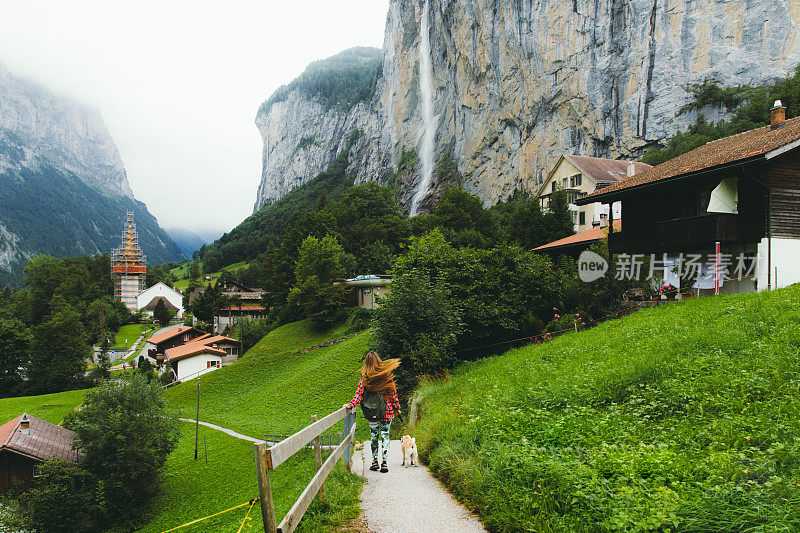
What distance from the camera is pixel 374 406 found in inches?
293

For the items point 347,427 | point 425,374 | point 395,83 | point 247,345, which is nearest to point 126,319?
point 247,345

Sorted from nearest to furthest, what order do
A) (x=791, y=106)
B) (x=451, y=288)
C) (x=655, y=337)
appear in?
(x=655, y=337) → (x=451, y=288) → (x=791, y=106)

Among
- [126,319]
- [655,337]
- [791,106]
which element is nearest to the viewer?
[655,337]

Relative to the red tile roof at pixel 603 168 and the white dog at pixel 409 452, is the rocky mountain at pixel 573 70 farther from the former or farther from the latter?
the white dog at pixel 409 452

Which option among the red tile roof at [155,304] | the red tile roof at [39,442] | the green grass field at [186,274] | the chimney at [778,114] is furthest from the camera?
the green grass field at [186,274]

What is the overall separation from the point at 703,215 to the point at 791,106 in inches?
1467

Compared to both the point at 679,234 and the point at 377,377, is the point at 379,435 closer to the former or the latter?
the point at 377,377

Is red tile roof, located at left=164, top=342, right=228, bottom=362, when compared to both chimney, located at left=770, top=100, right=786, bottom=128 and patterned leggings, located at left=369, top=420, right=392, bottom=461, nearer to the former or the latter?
patterned leggings, located at left=369, top=420, right=392, bottom=461

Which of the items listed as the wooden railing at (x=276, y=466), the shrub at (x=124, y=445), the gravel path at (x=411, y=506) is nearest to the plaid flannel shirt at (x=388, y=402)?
the gravel path at (x=411, y=506)

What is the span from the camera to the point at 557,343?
16.0 m

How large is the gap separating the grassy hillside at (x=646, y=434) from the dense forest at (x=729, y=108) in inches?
1901

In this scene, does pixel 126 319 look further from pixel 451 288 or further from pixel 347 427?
pixel 347 427

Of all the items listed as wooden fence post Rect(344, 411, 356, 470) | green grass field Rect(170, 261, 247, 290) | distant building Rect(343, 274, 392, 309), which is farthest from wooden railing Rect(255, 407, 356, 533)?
green grass field Rect(170, 261, 247, 290)

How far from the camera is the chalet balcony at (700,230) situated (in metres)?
18.8
